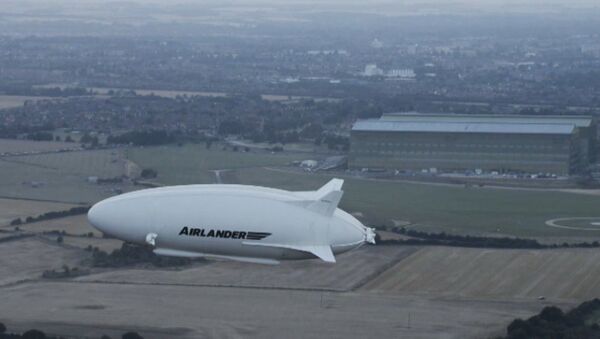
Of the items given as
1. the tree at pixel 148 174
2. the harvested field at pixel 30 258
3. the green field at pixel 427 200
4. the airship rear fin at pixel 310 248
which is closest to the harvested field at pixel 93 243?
the harvested field at pixel 30 258

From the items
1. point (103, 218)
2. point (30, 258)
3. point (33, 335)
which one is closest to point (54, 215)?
point (30, 258)

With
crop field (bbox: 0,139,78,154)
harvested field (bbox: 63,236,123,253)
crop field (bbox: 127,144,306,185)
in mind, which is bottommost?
crop field (bbox: 0,139,78,154)

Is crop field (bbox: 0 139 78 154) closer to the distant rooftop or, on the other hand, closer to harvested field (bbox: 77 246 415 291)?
the distant rooftop

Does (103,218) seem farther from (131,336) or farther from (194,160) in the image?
(194,160)

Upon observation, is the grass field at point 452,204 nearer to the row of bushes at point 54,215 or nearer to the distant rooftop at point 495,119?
the row of bushes at point 54,215

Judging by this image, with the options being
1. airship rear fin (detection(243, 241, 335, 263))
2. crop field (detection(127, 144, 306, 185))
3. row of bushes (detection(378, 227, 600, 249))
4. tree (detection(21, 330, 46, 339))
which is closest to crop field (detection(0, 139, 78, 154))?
crop field (detection(127, 144, 306, 185))

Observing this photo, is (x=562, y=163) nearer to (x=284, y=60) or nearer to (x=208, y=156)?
(x=208, y=156)
